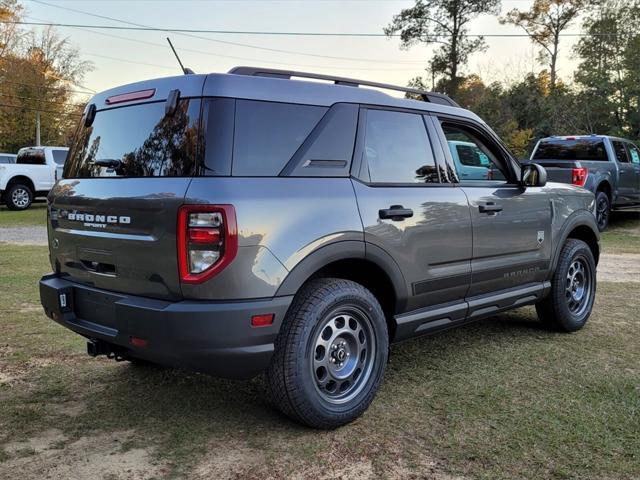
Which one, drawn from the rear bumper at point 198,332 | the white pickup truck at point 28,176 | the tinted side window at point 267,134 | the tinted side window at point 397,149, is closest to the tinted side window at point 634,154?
the tinted side window at point 397,149

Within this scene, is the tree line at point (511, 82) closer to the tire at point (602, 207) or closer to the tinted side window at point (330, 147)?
the tire at point (602, 207)

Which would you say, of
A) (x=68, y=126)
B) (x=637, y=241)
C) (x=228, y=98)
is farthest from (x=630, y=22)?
(x=68, y=126)

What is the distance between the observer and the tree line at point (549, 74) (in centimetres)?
2483

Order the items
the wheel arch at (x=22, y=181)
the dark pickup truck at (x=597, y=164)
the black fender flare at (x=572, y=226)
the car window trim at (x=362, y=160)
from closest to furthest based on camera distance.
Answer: the car window trim at (x=362, y=160) < the black fender flare at (x=572, y=226) < the dark pickup truck at (x=597, y=164) < the wheel arch at (x=22, y=181)

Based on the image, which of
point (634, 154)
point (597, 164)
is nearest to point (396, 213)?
point (597, 164)

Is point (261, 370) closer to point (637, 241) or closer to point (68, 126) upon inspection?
point (637, 241)

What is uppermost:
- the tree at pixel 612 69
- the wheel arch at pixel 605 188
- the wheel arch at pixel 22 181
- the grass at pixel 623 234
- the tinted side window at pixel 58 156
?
the tree at pixel 612 69

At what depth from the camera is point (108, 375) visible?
4035mm

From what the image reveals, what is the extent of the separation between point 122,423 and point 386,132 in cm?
232

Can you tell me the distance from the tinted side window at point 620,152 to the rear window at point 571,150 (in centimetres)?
57

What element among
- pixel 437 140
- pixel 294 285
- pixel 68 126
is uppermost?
pixel 68 126

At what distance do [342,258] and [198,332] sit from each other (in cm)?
89

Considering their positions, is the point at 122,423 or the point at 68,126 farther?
the point at 68,126

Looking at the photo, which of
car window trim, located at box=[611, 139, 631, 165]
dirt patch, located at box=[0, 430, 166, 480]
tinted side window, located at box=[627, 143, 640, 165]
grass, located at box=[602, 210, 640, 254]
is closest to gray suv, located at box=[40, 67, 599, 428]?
dirt patch, located at box=[0, 430, 166, 480]
